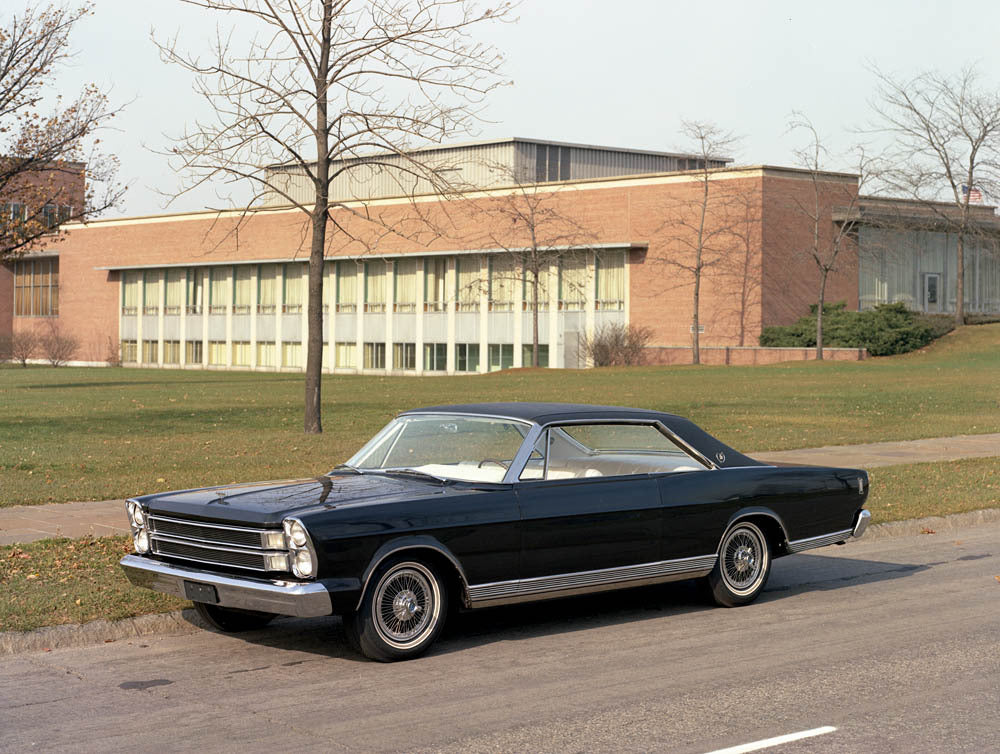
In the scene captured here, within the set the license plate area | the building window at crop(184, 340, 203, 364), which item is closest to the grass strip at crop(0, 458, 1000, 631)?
the license plate area

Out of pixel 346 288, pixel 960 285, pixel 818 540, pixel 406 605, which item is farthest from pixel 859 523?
pixel 346 288

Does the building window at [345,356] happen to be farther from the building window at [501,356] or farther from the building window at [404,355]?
the building window at [501,356]

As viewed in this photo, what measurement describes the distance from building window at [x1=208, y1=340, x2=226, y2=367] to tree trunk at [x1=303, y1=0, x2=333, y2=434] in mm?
61045

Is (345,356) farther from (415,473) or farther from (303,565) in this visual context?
(303,565)

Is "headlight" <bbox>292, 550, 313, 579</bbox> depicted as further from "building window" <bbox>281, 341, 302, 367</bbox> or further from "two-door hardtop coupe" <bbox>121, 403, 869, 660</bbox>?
"building window" <bbox>281, 341, 302, 367</bbox>

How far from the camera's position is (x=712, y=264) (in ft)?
192

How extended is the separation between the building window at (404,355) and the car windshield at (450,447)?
6361cm

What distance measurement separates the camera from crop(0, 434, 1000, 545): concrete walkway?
11.3 meters

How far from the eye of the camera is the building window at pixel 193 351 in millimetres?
82625

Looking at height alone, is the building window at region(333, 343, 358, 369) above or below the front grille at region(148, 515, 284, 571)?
above

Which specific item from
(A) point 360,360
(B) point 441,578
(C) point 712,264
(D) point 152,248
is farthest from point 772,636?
(D) point 152,248

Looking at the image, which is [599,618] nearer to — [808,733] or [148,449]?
[808,733]

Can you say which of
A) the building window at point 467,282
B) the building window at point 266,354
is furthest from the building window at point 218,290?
the building window at point 467,282

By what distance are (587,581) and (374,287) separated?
6687 centimetres
